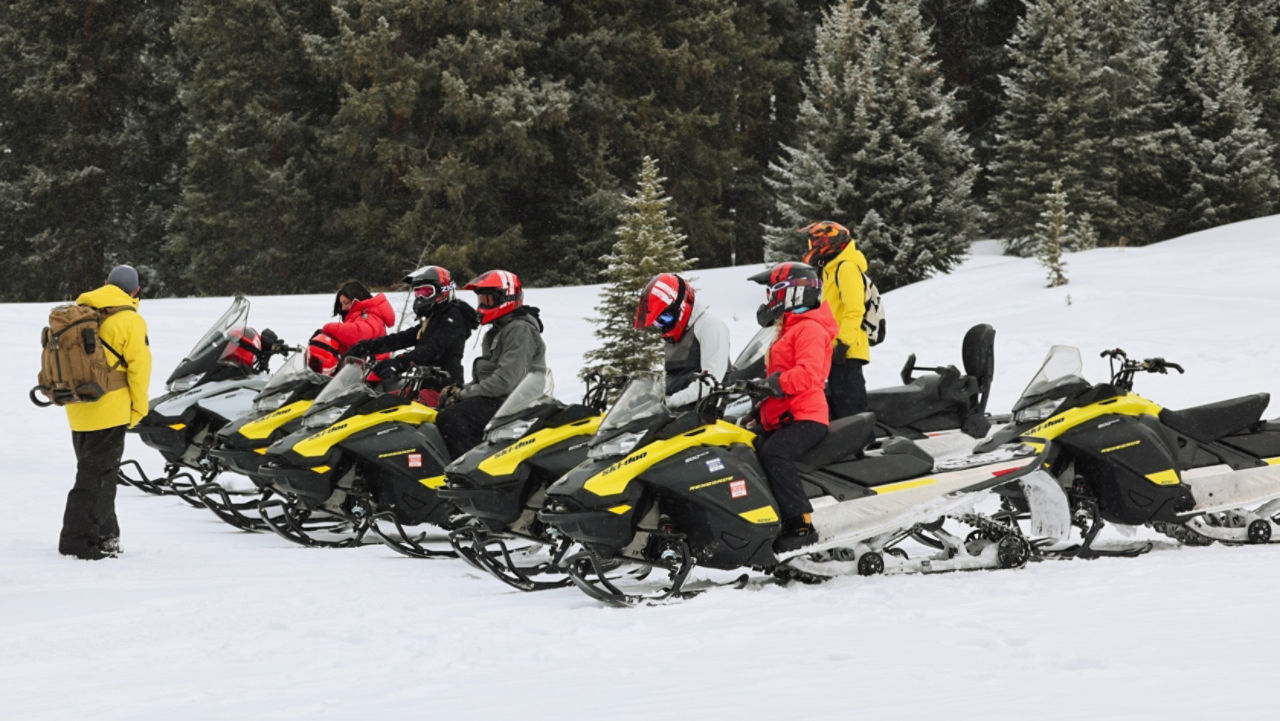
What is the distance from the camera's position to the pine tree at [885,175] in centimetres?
2355

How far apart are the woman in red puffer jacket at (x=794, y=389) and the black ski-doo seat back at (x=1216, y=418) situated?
2.38 metres

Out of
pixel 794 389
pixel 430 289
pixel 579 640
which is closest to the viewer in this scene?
pixel 579 640

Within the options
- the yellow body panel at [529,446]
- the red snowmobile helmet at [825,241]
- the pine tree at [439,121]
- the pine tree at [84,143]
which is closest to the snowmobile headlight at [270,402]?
the yellow body panel at [529,446]

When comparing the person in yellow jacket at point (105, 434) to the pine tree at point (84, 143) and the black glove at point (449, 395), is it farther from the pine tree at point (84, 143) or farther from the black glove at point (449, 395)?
the pine tree at point (84, 143)

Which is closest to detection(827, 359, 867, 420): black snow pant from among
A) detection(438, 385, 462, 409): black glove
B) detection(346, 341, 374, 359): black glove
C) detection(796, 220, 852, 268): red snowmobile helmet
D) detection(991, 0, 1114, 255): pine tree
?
detection(796, 220, 852, 268): red snowmobile helmet

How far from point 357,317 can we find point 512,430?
3.34m

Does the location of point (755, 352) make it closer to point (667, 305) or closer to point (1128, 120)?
point (667, 305)

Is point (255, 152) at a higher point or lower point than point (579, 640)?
higher

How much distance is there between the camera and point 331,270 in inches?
1305

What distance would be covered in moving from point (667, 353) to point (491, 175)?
2327 centimetres

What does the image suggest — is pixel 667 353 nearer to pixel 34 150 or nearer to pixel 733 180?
pixel 733 180

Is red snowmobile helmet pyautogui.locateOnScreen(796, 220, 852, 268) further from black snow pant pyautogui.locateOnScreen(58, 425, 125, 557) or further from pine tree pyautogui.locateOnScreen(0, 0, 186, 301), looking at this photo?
pine tree pyautogui.locateOnScreen(0, 0, 186, 301)

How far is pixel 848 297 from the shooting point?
7820 mm

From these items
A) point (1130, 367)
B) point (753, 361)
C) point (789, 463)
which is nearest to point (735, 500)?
point (789, 463)
